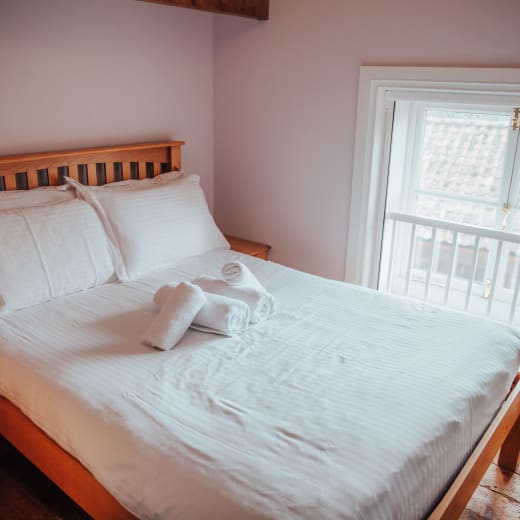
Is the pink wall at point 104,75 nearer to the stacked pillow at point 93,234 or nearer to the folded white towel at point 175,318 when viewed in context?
the stacked pillow at point 93,234

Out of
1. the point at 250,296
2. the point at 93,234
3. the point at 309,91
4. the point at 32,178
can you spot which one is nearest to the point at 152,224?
the point at 93,234

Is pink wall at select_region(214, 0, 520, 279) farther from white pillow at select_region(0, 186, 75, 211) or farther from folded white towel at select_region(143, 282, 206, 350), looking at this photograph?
folded white towel at select_region(143, 282, 206, 350)

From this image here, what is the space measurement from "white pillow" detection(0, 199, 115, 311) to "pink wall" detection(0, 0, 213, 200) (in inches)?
17.4

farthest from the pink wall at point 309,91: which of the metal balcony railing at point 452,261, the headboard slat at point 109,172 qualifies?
the headboard slat at point 109,172

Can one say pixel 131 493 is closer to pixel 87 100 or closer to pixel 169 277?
pixel 169 277

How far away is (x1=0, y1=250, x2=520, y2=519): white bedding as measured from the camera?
135 cm

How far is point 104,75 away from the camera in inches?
112

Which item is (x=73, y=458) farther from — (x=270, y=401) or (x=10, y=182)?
(x=10, y=182)

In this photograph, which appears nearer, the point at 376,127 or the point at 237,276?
the point at 237,276

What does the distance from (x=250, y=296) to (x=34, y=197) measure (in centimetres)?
113

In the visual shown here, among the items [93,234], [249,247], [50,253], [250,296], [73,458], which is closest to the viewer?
[73,458]

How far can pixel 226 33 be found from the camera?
129 inches

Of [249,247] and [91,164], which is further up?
[91,164]

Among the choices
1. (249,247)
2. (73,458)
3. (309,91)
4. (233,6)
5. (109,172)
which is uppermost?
(233,6)
